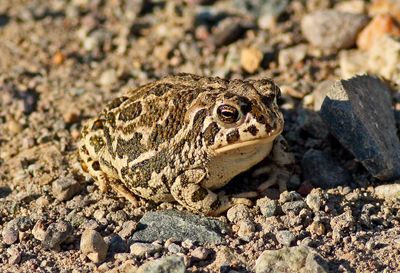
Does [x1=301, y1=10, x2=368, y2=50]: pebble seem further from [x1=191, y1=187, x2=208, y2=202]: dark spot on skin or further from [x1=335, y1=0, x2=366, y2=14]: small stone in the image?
[x1=191, y1=187, x2=208, y2=202]: dark spot on skin

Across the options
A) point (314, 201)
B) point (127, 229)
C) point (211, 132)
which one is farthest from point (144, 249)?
point (314, 201)

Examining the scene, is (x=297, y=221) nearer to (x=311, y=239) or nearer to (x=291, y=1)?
(x=311, y=239)

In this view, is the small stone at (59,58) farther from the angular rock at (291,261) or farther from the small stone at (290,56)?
the angular rock at (291,261)

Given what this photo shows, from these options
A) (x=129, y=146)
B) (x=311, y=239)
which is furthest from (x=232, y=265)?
(x=129, y=146)

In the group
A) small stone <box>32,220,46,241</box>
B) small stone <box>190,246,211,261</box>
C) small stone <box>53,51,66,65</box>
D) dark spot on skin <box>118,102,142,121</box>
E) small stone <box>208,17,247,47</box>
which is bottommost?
small stone <box>190,246,211,261</box>

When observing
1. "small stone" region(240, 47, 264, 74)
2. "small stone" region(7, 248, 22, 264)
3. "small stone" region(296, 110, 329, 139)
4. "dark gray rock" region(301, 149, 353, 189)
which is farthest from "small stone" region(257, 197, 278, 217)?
"small stone" region(240, 47, 264, 74)

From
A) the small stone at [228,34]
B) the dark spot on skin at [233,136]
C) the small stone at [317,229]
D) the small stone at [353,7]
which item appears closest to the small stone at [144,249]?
the dark spot on skin at [233,136]
